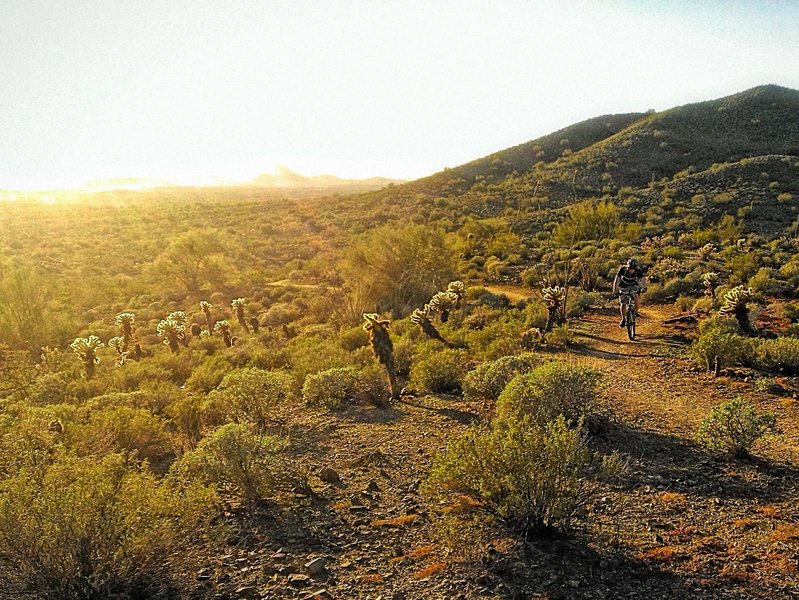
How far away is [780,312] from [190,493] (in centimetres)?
1670

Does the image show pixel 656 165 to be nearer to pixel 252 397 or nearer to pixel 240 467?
pixel 252 397

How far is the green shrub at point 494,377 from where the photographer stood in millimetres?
9828

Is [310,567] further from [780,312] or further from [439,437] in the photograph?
[780,312]

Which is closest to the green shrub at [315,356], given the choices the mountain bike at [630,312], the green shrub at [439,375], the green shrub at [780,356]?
the green shrub at [439,375]

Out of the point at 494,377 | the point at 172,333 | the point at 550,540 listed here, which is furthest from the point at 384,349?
the point at 172,333

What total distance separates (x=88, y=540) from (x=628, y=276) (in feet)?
40.6

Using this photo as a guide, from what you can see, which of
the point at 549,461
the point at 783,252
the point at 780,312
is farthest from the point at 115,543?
the point at 783,252

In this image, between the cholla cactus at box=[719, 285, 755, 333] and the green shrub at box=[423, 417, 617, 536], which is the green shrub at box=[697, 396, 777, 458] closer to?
the green shrub at box=[423, 417, 617, 536]

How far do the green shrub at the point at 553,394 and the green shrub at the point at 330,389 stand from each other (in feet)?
11.9

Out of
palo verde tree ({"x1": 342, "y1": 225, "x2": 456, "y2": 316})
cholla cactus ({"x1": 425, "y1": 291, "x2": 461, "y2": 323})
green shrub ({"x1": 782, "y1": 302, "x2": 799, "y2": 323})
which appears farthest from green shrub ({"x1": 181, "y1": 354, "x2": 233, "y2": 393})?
green shrub ({"x1": 782, "y1": 302, "x2": 799, "y2": 323})

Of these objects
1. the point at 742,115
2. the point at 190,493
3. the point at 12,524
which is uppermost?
the point at 742,115

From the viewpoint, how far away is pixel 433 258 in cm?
2514

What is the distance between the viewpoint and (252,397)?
9.64 m

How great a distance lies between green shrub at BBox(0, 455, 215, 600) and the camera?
484 cm
